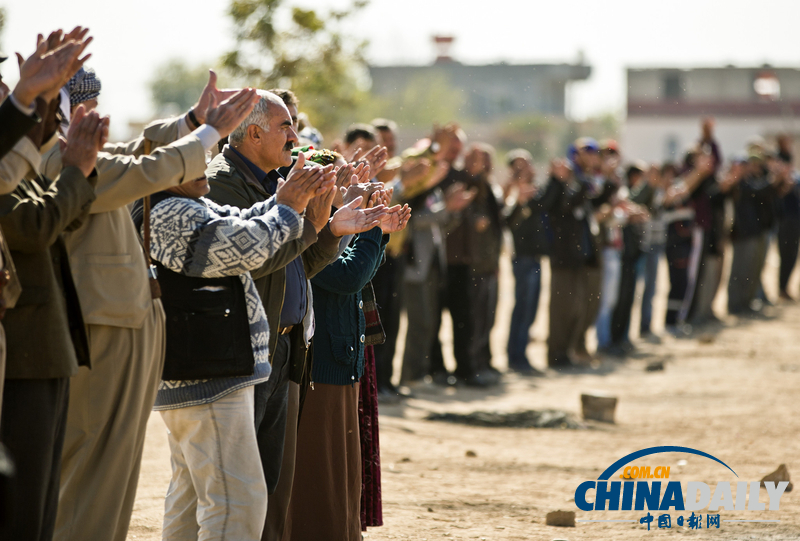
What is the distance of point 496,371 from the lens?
1105cm

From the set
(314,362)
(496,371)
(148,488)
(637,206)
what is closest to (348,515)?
(314,362)

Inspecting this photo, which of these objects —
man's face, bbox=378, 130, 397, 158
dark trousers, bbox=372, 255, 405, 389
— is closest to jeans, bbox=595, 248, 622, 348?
dark trousers, bbox=372, 255, 405, 389

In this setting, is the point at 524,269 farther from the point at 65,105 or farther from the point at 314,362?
the point at 65,105

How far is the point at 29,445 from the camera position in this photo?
3.22 metres

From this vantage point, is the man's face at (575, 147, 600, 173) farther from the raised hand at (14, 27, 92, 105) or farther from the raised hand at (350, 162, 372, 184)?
the raised hand at (14, 27, 92, 105)

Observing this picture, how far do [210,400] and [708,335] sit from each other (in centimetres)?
1186

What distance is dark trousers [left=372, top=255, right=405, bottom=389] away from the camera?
868 cm

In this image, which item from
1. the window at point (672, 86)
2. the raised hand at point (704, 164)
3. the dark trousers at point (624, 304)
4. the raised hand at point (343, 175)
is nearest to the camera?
the raised hand at point (343, 175)

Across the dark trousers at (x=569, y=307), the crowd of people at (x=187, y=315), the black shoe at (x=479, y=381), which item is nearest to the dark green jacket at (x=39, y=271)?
the crowd of people at (x=187, y=315)

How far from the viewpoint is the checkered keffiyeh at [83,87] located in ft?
12.8

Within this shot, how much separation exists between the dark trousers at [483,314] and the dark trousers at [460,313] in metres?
0.08

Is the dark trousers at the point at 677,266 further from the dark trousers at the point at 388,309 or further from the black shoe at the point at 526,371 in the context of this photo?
the dark trousers at the point at 388,309

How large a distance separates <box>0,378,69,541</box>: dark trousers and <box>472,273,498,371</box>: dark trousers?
→ 24.1 feet

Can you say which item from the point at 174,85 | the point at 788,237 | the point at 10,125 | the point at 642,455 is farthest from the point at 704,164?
the point at 174,85
